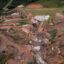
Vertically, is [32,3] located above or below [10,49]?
below

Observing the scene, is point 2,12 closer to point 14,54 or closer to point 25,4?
point 25,4

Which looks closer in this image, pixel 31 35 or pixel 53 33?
pixel 31 35

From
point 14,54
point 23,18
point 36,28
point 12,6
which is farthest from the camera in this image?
point 12,6

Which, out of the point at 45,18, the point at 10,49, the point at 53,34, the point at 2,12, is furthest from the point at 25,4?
the point at 10,49

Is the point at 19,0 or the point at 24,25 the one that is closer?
the point at 24,25

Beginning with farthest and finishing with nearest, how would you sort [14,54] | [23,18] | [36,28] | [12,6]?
[12,6]
[23,18]
[36,28]
[14,54]

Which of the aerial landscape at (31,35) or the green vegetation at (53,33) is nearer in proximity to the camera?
the aerial landscape at (31,35)

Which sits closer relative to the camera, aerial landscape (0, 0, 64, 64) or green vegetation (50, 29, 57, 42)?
aerial landscape (0, 0, 64, 64)
